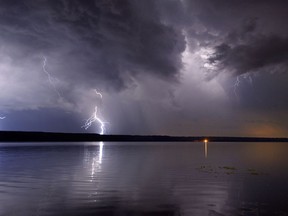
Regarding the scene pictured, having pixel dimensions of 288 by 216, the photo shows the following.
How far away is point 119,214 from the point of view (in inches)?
599

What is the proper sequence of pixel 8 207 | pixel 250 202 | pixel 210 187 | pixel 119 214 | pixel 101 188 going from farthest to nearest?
pixel 210 187 < pixel 101 188 < pixel 250 202 < pixel 8 207 < pixel 119 214

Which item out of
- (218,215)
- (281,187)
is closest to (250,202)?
(218,215)

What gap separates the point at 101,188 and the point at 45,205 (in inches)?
257

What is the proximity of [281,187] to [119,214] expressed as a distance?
1591cm

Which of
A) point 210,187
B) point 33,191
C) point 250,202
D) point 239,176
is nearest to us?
point 250,202

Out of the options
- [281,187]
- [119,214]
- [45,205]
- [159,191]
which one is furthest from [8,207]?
[281,187]

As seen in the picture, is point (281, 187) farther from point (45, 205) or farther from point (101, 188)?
point (45, 205)

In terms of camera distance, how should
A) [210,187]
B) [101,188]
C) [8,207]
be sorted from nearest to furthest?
[8,207], [101,188], [210,187]

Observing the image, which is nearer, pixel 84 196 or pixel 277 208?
pixel 277 208

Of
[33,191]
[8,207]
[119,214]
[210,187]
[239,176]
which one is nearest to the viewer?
[119,214]

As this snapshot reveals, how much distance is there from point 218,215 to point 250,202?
455cm

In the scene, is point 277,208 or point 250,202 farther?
point 250,202

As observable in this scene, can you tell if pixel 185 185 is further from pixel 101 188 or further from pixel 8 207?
pixel 8 207

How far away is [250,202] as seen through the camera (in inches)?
746
